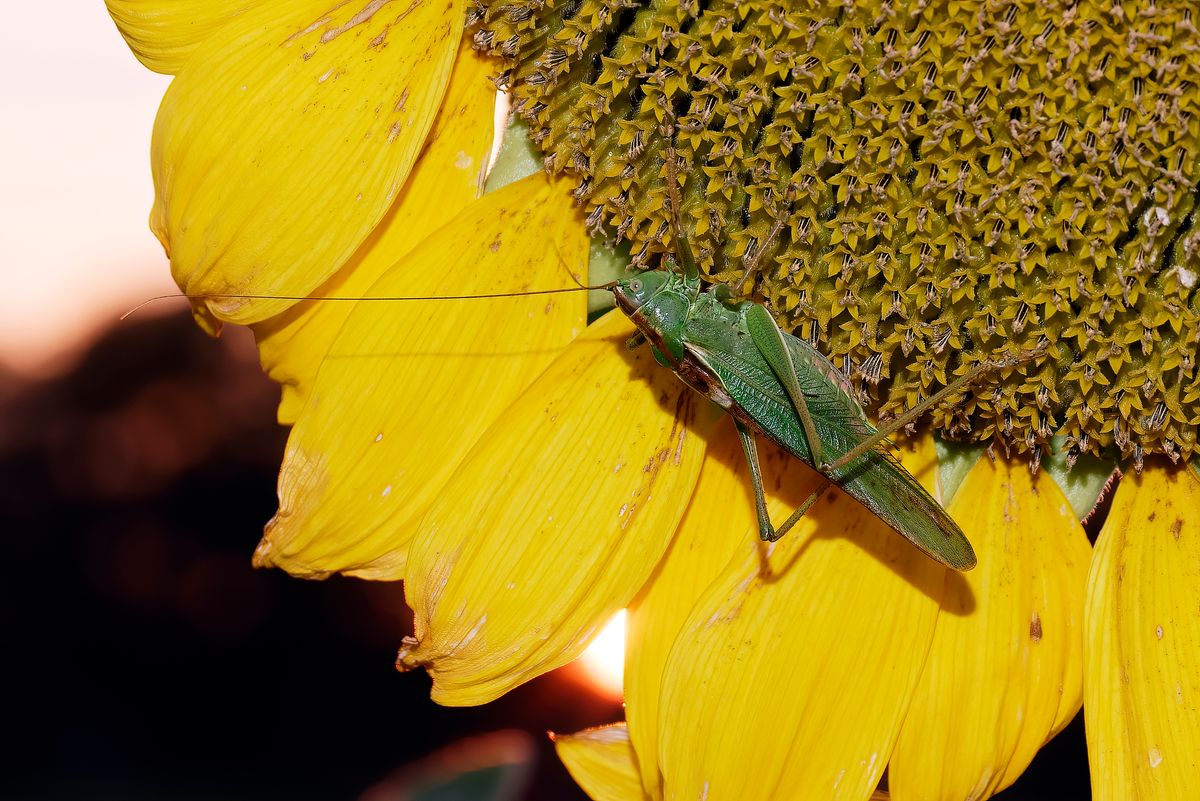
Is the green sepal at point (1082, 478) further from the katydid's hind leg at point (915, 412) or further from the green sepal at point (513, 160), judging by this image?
the green sepal at point (513, 160)

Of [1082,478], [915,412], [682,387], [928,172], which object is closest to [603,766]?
[682,387]

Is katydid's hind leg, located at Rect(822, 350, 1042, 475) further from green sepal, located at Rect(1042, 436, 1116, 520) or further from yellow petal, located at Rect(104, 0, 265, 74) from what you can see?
yellow petal, located at Rect(104, 0, 265, 74)

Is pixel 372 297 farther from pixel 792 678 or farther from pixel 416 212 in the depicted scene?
pixel 792 678

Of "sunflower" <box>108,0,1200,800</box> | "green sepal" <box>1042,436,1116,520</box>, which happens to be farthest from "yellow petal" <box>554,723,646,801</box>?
"green sepal" <box>1042,436,1116,520</box>

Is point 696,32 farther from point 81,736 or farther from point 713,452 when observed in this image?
point 81,736

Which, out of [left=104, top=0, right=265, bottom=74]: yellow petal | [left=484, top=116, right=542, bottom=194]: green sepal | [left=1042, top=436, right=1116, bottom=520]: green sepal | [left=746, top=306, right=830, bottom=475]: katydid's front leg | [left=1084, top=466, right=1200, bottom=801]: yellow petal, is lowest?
[left=1084, top=466, right=1200, bottom=801]: yellow petal

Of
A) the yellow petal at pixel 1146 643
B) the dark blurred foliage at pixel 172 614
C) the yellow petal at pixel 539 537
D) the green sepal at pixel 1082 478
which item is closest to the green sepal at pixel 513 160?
the yellow petal at pixel 539 537
